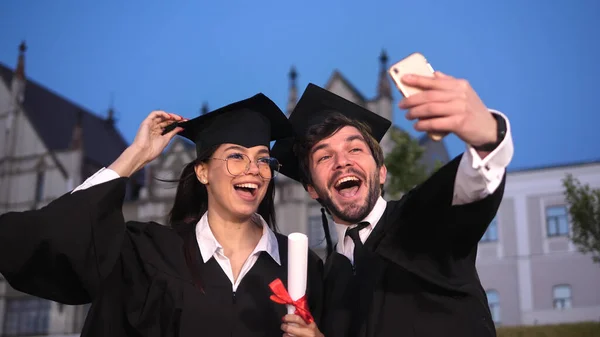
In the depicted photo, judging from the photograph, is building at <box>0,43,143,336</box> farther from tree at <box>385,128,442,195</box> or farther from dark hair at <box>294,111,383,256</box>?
dark hair at <box>294,111,383,256</box>

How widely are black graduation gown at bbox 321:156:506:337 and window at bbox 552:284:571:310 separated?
23.3m

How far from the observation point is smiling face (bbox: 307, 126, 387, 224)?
430 centimetres

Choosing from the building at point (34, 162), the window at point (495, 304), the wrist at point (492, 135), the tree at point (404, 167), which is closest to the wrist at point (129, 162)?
the wrist at point (492, 135)

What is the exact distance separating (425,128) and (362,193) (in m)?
1.72

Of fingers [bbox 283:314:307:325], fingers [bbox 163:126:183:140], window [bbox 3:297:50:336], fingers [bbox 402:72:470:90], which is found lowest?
window [bbox 3:297:50:336]

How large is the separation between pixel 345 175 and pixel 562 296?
23384mm

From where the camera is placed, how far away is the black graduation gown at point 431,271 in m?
3.29

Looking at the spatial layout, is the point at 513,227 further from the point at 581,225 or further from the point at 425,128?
the point at 425,128

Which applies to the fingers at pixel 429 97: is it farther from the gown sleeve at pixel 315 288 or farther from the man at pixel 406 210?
the gown sleeve at pixel 315 288

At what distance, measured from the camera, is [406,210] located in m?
3.55

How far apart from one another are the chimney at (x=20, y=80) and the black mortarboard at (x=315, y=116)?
32.9m

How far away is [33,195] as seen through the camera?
32.7m

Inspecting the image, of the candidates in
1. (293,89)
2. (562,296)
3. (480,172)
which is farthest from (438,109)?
(293,89)

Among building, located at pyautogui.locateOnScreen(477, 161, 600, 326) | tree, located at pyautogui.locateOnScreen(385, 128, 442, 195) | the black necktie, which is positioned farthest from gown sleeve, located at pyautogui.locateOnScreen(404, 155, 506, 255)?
building, located at pyautogui.locateOnScreen(477, 161, 600, 326)
